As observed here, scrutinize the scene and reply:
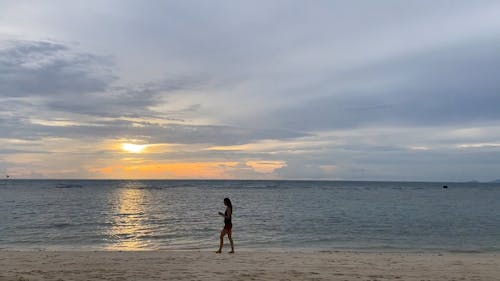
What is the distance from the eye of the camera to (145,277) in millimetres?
12562

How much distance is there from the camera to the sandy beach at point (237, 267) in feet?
42.0

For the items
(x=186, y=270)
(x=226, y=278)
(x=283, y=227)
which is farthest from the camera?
(x=283, y=227)

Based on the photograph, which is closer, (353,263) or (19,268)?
(19,268)

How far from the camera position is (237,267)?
1433 cm

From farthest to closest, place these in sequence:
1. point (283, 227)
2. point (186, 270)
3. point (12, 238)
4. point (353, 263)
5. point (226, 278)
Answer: point (283, 227)
point (12, 238)
point (353, 263)
point (186, 270)
point (226, 278)

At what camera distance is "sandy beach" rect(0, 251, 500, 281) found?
12805 millimetres

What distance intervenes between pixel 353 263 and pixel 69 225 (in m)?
26.0

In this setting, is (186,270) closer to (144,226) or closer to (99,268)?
(99,268)

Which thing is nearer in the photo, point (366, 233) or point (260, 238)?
point (260, 238)

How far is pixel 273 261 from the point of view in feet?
52.0

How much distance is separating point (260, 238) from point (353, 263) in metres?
12.1

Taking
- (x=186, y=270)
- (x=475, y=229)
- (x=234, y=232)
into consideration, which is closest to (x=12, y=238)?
(x=234, y=232)

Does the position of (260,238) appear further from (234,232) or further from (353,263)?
(353,263)

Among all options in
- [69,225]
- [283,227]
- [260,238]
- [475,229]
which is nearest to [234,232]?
[260,238]
